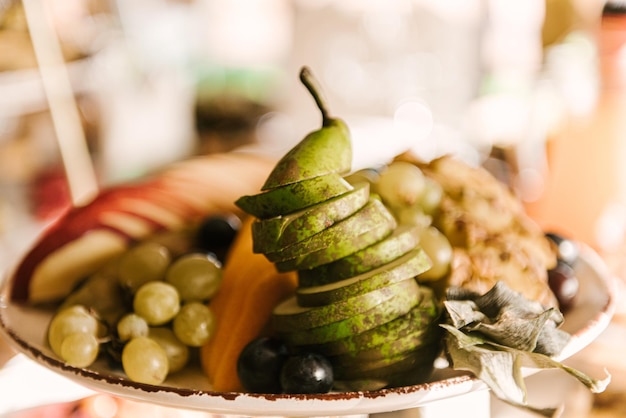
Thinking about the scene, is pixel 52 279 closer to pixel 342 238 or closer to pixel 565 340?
pixel 342 238

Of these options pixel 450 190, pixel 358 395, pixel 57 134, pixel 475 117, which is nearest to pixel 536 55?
pixel 475 117

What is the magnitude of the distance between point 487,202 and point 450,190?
56mm

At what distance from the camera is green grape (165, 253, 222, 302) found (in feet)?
2.48

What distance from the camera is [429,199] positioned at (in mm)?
840

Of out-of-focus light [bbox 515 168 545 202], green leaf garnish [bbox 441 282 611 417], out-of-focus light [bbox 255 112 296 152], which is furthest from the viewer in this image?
out-of-focus light [bbox 255 112 296 152]

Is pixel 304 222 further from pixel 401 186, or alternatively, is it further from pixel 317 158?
pixel 401 186

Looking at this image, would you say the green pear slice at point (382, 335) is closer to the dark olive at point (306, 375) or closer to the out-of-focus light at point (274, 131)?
the dark olive at point (306, 375)

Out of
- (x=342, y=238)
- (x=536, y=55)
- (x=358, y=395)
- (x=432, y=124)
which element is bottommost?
(x=432, y=124)

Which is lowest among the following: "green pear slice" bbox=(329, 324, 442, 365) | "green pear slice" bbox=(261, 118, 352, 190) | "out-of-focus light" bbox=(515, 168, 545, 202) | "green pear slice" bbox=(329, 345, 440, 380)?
"out-of-focus light" bbox=(515, 168, 545, 202)

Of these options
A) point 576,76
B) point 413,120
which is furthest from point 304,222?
point 413,120

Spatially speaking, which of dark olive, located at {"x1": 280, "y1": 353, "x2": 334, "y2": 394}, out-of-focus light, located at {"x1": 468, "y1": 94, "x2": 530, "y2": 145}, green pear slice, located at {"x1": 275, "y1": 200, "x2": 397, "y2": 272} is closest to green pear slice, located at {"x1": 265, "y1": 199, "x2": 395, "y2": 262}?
green pear slice, located at {"x1": 275, "y1": 200, "x2": 397, "y2": 272}

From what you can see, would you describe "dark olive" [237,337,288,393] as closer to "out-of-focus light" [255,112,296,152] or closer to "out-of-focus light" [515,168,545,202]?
"out-of-focus light" [515,168,545,202]

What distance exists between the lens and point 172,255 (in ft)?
2.90

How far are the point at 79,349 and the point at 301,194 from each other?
304 mm
